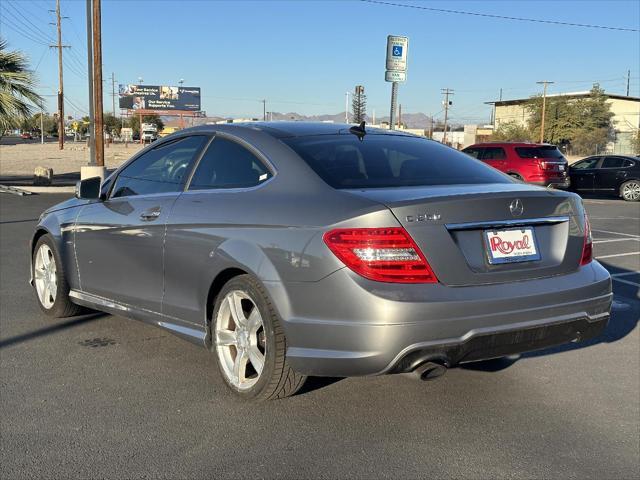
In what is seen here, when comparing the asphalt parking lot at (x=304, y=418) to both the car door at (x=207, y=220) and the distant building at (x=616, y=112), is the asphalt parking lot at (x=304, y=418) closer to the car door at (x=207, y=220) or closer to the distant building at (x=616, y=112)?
the car door at (x=207, y=220)

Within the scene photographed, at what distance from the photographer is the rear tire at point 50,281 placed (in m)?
5.32

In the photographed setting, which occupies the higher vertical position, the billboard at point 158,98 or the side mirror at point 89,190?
Answer: the billboard at point 158,98

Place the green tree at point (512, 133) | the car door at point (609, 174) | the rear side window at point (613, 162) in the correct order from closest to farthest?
1. the car door at point (609, 174)
2. the rear side window at point (613, 162)
3. the green tree at point (512, 133)

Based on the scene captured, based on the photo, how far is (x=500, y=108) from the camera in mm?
92062

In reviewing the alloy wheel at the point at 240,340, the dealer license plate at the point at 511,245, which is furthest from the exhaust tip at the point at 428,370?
the alloy wheel at the point at 240,340

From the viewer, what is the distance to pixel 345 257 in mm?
3090

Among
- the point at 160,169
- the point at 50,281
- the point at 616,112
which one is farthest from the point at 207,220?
the point at 616,112

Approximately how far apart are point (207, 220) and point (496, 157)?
17002 millimetres

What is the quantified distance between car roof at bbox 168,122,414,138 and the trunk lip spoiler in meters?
1.28

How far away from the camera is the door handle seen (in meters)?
4.25

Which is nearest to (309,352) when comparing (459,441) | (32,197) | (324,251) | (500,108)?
(324,251)

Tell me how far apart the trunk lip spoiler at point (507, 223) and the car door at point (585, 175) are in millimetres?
19382

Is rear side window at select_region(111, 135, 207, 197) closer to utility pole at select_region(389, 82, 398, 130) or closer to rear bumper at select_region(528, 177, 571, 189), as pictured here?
utility pole at select_region(389, 82, 398, 130)

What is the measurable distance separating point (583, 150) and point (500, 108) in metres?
28.7
